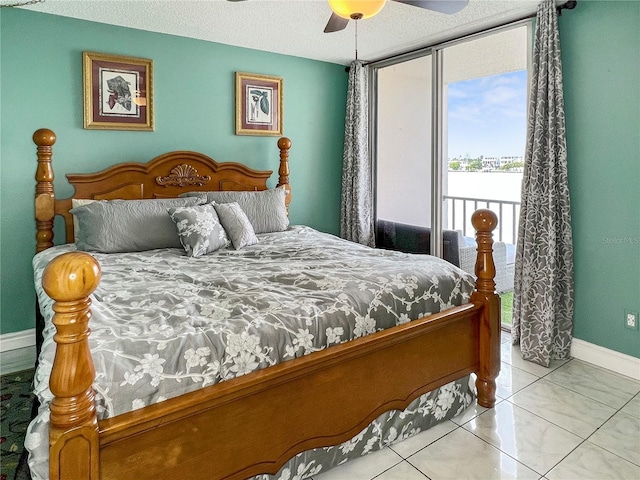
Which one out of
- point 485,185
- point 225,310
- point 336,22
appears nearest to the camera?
point 225,310

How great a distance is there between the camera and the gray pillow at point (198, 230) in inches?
110

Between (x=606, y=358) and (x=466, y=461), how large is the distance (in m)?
1.51

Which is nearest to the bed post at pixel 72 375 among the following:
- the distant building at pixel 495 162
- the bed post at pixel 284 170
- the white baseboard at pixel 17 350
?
the white baseboard at pixel 17 350

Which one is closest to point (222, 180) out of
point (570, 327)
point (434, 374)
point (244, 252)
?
point (244, 252)

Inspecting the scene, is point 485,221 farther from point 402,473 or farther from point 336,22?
point 336,22

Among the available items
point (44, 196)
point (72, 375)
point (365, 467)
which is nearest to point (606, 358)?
point (365, 467)

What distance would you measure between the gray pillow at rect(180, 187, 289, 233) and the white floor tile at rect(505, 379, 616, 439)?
6.72 ft

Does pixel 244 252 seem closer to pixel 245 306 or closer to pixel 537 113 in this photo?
pixel 245 306

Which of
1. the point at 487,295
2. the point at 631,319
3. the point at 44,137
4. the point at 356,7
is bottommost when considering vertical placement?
the point at 631,319

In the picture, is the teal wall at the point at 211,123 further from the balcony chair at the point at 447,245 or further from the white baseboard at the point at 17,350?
the balcony chair at the point at 447,245

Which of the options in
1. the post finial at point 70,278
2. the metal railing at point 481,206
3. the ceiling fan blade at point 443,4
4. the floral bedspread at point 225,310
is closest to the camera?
the post finial at point 70,278

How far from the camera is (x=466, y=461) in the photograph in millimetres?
1926

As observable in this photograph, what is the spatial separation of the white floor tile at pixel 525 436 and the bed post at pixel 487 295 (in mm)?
218

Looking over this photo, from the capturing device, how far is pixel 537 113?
9.54ft
